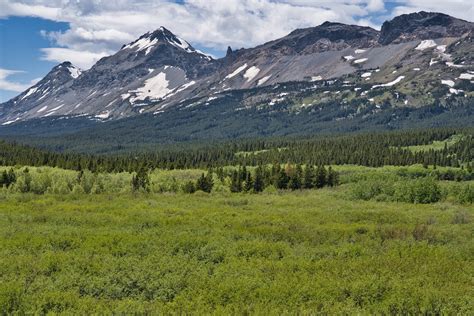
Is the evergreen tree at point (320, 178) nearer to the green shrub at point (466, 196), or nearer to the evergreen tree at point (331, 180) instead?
the evergreen tree at point (331, 180)

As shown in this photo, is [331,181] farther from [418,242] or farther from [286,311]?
[286,311]

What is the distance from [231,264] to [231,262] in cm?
100

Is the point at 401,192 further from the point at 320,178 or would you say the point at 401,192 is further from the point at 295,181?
the point at 295,181

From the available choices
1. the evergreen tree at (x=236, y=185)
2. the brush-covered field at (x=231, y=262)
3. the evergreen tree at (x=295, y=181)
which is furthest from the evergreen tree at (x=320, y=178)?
the brush-covered field at (x=231, y=262)

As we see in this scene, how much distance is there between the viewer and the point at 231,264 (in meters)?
38.2

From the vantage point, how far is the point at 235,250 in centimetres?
4356

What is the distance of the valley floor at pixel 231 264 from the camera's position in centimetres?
2916

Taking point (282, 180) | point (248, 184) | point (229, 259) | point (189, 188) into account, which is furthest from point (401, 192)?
point (229, 259)

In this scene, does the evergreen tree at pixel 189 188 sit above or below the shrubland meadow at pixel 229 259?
below

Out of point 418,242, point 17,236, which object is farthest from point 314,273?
point 17,236

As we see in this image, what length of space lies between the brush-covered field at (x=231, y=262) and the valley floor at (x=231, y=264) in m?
0.10

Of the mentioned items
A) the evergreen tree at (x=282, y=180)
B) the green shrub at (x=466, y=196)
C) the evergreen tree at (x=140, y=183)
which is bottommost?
the green shrub at (x=466, y=196)

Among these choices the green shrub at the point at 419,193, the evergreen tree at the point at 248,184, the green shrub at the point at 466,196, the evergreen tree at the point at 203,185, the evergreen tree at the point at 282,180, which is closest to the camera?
the green shrub at the point at 466,196

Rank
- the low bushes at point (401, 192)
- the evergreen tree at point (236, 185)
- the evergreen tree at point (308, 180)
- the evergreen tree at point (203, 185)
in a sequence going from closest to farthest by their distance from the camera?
the low bushes at point (401, 192), the evergreen tree at point (203, 185), the evergreen tree at point (236, 185), the evergreen tree at point (308, 180)
